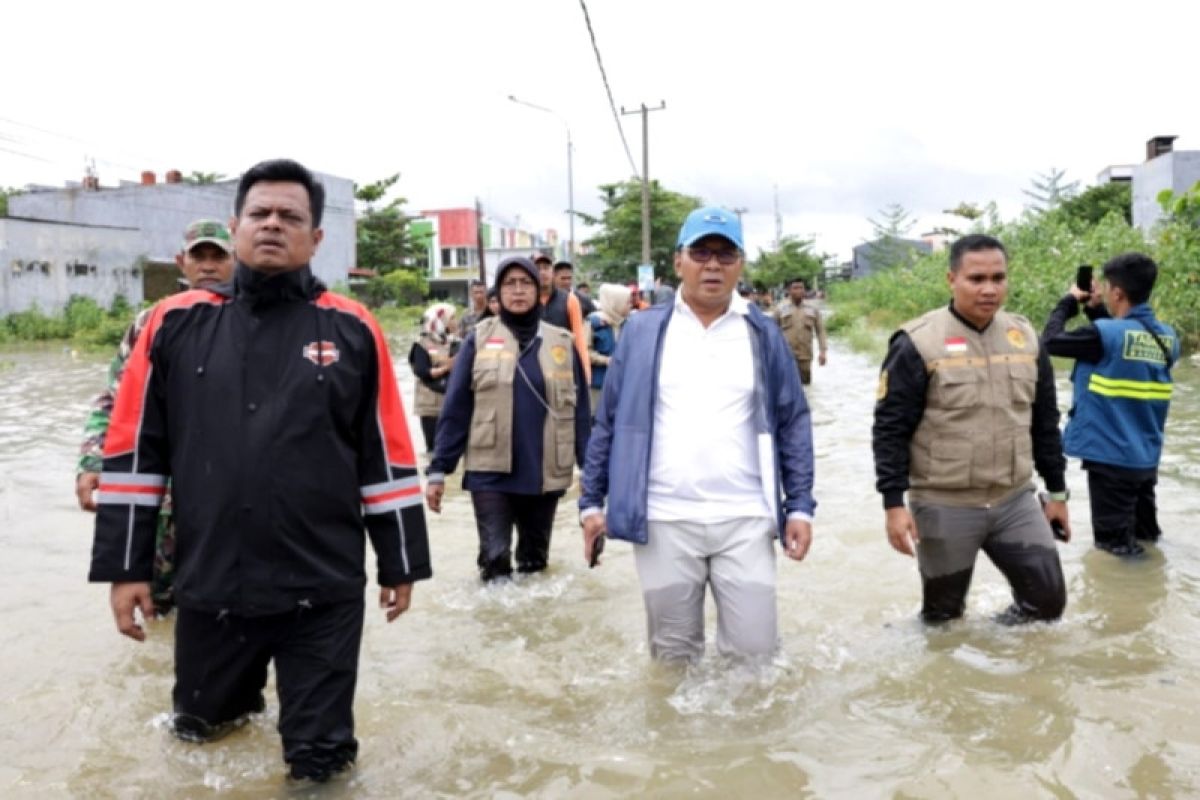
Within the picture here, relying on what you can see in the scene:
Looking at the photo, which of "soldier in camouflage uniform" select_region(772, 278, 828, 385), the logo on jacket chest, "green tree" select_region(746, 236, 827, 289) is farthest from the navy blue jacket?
"green tree" select_region(746, 236, 827, 289)

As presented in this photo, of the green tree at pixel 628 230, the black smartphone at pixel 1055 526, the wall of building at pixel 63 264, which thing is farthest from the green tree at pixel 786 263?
the black smartphone at pixel 1055 526

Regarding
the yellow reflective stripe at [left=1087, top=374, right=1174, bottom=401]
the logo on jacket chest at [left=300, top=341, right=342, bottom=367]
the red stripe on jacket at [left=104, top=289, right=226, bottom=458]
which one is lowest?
the yellow reflective stripe at [left=1087, top=374, right=1174, bottom=401]

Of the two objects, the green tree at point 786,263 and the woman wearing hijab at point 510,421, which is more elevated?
the green tree at point 786,263

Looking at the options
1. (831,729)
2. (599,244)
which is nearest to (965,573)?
(831,729)

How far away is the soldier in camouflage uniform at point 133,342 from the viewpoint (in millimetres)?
4188

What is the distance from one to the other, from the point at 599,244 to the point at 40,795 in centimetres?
4602

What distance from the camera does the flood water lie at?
11.2 ft

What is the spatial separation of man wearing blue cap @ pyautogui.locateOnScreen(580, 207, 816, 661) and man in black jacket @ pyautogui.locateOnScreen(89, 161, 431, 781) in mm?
971

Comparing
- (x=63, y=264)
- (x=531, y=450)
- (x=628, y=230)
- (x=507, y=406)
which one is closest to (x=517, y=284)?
(x=507, y=406)

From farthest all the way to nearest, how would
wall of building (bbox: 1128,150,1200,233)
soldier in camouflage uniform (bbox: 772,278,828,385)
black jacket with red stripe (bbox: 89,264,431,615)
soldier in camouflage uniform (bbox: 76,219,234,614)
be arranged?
1. wall of building (bbox: 1128,150,1200,233)
2. soldier in camouflage uniform (bbox: 772,278,828,385)
3. soldier in camouflage uniform (bbox: 76,219,234,614)
4. black jacket with red stripe (bbox: 89,264,431,615)

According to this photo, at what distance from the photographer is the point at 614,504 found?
3791mm

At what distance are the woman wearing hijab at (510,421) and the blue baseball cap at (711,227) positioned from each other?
187cm

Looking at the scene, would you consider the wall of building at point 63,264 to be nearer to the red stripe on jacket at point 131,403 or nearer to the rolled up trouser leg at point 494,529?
the rolled up trouser leg at point 494,529

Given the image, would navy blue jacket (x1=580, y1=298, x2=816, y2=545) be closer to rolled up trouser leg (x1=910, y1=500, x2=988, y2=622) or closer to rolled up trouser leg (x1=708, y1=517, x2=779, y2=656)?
rolled up trouser leg (x1=708, y1=517, x2=779, y2=656)
